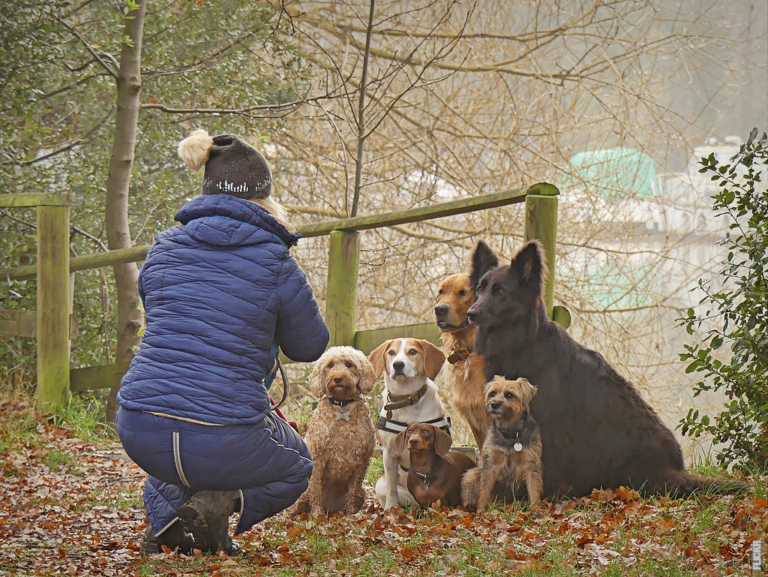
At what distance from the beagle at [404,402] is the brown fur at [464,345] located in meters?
0.13

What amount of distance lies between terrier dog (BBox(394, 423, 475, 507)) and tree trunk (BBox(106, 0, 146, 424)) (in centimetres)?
463

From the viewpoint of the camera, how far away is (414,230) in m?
10.3

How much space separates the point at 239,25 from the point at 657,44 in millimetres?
5160

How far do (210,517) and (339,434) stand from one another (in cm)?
92

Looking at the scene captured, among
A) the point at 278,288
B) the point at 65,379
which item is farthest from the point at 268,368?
the point at 65,379

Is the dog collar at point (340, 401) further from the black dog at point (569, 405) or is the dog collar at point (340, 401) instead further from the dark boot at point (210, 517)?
the dark boot at point (210, 517)

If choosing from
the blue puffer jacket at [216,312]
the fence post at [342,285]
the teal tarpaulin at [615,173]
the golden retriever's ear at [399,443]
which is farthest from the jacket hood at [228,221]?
the teal tarpaulin at [615,173]

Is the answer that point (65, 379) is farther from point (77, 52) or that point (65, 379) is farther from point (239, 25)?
point (239, 25)

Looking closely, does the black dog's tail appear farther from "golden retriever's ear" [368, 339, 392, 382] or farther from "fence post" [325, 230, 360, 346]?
"fence post" [325, 230, 360, 346]

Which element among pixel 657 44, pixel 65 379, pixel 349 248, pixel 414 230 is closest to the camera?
pixel 349 248

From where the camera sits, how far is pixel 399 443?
4.17 m

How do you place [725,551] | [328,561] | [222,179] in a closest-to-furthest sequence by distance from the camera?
[725,551]
[328,561]
[222,179]

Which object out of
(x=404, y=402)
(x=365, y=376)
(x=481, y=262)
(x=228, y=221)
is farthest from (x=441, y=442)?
(x=228, y=221)

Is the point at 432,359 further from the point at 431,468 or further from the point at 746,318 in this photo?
the point at 746,318
